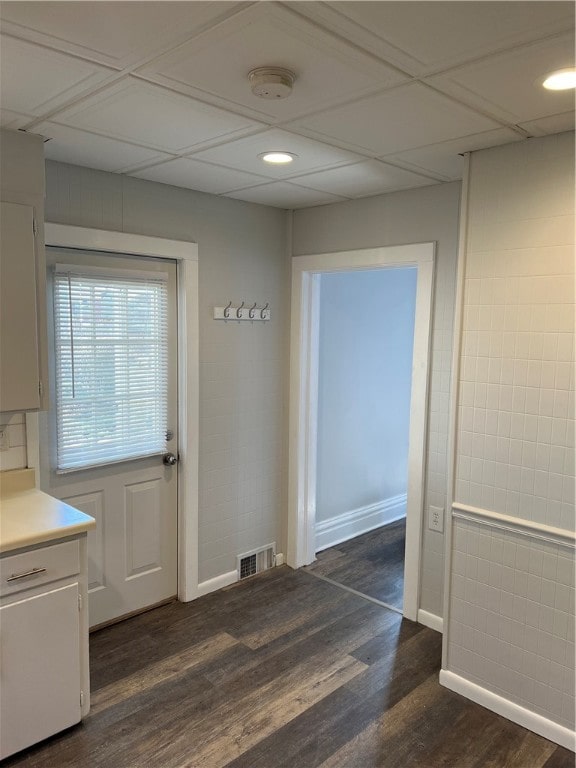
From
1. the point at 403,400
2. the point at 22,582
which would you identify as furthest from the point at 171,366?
the point at 403,400

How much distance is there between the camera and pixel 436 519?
10.2 ft

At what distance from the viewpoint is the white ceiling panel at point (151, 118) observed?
184 cm

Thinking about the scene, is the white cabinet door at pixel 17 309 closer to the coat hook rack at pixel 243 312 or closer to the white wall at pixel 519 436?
the coat hook rack at pixel 243 312

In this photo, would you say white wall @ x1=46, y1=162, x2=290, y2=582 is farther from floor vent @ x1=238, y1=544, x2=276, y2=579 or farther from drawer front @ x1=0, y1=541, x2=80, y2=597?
drawer front @ x1=0, y1=541, x2=80, y2=597

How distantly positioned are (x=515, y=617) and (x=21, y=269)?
2466mm

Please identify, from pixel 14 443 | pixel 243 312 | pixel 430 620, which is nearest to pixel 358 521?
pixel 430 620

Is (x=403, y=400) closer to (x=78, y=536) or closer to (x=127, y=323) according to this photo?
(x=127, y=323)

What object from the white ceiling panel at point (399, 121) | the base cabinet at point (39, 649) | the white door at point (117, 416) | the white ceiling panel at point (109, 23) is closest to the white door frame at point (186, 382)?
the white door at point (117, 416)

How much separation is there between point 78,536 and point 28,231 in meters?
1.22

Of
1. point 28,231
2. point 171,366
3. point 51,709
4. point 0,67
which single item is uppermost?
point 0,67

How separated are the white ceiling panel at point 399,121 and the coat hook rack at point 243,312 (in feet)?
4.41

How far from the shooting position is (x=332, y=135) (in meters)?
2.20

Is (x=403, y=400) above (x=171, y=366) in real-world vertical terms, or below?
below

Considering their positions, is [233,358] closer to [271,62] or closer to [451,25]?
[271,62]
